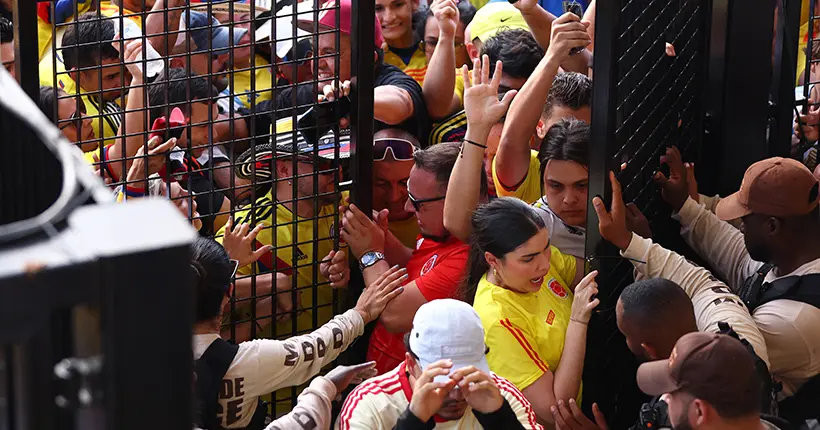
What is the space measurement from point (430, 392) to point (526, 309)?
0.75 meters

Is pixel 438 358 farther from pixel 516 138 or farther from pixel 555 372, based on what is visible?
pixel 516 138

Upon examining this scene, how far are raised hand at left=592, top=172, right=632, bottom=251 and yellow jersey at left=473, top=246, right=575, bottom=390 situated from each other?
0.24 metres

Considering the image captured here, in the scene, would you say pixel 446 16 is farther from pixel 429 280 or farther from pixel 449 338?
pixel 449 338

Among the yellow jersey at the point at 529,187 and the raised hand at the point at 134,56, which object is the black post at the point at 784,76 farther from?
the raised hand at the point at 134,56

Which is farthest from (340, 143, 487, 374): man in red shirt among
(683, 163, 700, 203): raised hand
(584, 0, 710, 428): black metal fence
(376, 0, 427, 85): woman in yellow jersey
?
(376, 0, 427, 85): woman in yellow jersey

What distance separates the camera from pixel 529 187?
413 cm

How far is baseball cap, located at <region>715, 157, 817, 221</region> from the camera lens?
3.53 meters

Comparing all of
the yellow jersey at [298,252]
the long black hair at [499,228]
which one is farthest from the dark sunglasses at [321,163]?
the long black hair at [499,228]

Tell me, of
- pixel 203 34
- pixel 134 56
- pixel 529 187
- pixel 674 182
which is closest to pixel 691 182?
pixel 674 182

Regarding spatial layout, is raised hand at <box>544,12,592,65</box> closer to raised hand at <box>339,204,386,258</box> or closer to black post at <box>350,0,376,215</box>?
black post at <box>350,0,376,215</box>

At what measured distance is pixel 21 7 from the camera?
119 inches

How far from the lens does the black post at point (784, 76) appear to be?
4.42 m

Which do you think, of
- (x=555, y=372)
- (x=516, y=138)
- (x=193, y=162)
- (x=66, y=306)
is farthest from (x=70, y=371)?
(x=516, y=138)

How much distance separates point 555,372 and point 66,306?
8.46ft
